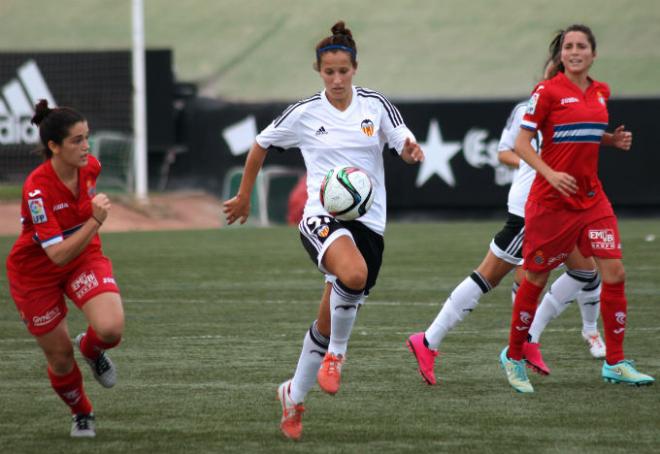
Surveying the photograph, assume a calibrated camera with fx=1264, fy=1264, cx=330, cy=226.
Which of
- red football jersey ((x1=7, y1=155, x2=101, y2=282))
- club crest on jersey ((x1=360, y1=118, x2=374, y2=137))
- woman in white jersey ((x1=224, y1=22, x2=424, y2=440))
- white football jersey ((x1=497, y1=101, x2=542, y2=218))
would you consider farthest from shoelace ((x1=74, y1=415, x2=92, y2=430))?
white football jersey ((x1=497, y1=101, x2=542, y2=218))

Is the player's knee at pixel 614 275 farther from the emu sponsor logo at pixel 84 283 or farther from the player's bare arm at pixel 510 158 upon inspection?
the emu sponsor logo at pixel 84 283

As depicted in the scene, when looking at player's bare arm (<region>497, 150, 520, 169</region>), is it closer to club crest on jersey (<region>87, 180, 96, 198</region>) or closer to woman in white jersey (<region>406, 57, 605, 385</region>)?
woman in white jersey (<region>406, 57, 605, 385</region>)

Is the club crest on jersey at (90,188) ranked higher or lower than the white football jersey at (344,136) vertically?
lower

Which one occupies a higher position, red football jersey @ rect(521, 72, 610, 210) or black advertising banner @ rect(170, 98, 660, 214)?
red football jersey @ rect(521, 72, 610, 210)

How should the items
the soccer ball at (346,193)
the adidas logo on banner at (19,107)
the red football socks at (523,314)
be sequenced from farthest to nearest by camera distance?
the adidas logo on banner at (19,107), the red football socks at (523,314), the soccer ball at (346,193)

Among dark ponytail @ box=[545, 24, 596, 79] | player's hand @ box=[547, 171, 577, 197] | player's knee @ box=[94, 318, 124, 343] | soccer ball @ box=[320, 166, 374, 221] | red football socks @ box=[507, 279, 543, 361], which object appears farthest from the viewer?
red football socks @ box=[507, 279, 543, 361]

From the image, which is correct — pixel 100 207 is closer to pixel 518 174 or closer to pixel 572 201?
pixel 572 201

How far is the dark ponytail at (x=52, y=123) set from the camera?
20.2 ft

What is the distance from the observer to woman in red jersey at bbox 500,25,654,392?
7156 millimetres

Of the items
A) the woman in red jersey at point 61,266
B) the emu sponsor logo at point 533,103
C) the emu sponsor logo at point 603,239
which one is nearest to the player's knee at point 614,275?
the emu sponsor logo at point 603,239

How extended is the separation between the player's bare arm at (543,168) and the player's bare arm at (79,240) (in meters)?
2.41

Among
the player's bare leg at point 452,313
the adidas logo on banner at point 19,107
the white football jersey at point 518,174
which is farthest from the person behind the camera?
the adidas logo on banner at point 19,107

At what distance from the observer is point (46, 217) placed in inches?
239

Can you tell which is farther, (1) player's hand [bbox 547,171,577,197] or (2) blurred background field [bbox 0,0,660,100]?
(2) blurred background field [bbox 0,0,660,100]
